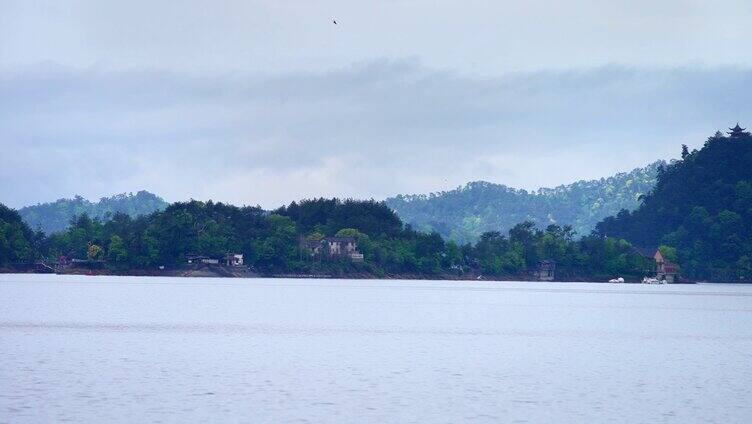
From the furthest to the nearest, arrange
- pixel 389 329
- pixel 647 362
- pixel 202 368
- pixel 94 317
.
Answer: pixel 94 317 < pixel 389 329 < pixel 647 362 < pixel 202 368

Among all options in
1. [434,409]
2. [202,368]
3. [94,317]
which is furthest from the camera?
[94,317]

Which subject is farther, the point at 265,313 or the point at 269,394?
the point at 265,313

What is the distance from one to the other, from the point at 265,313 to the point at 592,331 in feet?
95.3

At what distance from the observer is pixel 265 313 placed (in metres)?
97.4

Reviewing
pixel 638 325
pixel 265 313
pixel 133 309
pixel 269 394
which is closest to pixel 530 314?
pixel 638 325

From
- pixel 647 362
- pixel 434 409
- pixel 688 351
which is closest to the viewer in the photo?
pixel 434 409

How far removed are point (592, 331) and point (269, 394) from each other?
43241 millimetres

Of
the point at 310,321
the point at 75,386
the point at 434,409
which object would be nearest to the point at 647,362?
the point at 434,409

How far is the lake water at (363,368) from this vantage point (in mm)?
39312

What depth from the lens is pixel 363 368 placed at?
52094mm

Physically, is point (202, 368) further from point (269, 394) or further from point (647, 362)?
point (647, 362)

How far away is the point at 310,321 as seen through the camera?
288 ft

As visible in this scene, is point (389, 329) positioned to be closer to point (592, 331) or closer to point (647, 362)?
point (592, 331)

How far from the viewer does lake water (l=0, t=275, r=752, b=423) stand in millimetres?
39312
